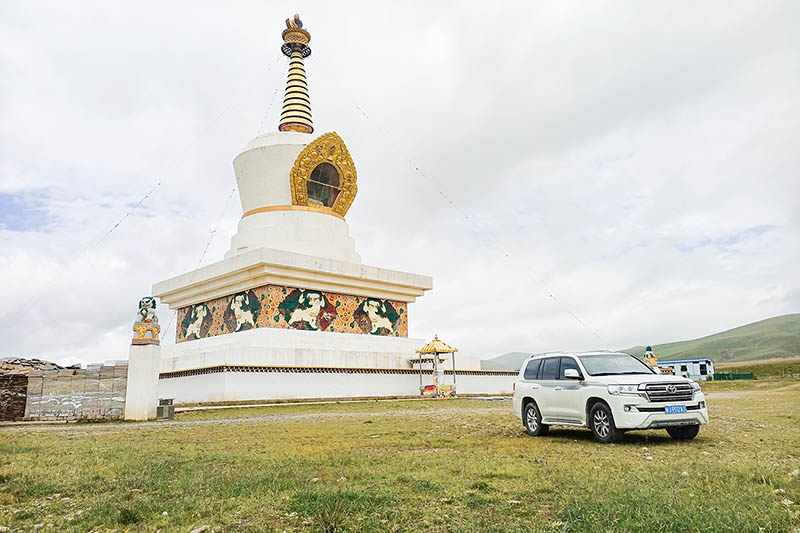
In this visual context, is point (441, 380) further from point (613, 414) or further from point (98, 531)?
point (98, 531)

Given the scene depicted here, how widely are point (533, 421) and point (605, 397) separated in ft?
5.91

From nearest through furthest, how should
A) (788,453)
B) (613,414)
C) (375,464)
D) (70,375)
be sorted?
(375,464) < (788,453) < (613,414) < (70,375)

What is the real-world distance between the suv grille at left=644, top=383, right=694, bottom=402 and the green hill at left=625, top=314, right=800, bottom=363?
14296cm

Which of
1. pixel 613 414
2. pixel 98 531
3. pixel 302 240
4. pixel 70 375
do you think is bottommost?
pixel 98 531

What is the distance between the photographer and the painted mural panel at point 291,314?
2673 cm

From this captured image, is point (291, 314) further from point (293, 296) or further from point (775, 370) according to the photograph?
point (775, 370)

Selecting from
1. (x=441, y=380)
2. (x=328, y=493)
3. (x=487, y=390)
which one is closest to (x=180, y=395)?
(x=441, y=380)

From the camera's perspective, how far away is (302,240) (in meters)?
29.8

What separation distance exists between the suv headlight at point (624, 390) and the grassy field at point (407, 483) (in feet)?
2.54

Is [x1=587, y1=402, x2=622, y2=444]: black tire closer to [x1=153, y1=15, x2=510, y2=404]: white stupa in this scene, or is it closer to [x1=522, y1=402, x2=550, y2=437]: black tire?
[x1=522, y1=402, x2=550, y2=437]: black tire

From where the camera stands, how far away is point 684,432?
970cm

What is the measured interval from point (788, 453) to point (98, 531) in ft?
25.8

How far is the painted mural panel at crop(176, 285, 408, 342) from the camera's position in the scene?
1053 inches

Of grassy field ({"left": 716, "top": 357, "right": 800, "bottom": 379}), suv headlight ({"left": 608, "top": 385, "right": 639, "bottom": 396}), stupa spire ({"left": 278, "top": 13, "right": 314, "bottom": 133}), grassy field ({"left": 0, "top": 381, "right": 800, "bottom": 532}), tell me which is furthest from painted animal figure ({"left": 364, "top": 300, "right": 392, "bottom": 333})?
grassy field ({"left": 716, "top": 357, "right": 800, "bottom": 379})
